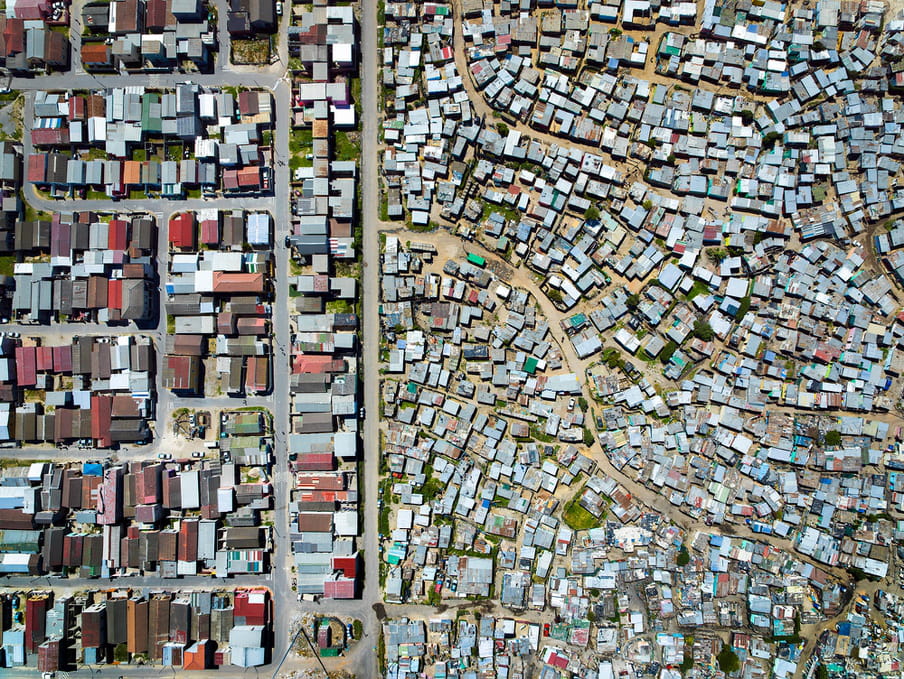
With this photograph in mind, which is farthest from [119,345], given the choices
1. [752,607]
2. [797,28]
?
[797,28]

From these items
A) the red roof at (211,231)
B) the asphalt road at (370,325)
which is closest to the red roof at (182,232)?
the red roof at (211,231)

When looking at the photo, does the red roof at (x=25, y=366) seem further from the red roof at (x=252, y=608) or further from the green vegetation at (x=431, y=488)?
the green vegetation at (x=431, y=488)

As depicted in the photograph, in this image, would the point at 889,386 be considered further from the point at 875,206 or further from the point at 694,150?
the point at 694,150

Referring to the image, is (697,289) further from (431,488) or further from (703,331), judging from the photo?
(431,488)

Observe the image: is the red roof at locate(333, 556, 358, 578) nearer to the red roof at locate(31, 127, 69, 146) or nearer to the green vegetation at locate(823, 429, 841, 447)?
the green vegetation at locate(823, 429, 841, 447)

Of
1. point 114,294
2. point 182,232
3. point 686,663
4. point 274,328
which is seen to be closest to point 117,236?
point 114,294

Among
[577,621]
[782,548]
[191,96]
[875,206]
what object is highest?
[191,96]
